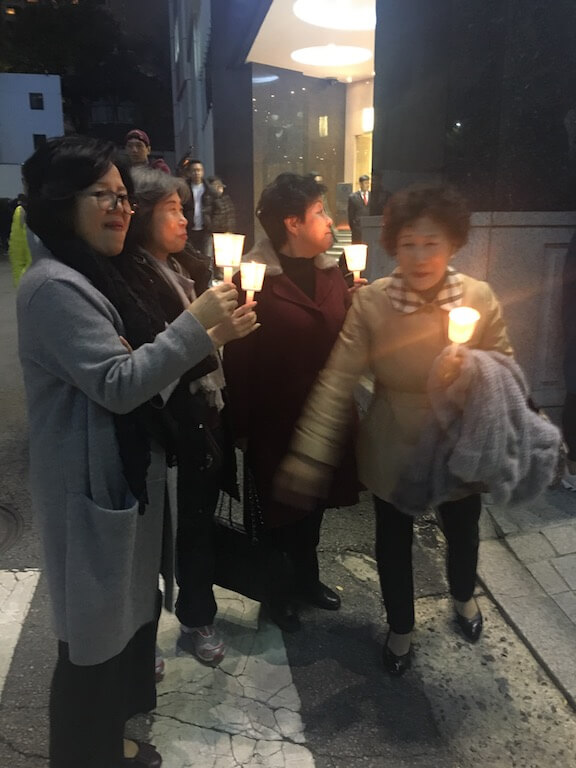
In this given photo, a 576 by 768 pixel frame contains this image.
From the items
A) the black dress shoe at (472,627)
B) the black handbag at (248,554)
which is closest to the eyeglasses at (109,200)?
the black handbag at (248,554)

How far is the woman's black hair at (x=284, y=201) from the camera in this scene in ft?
8.64

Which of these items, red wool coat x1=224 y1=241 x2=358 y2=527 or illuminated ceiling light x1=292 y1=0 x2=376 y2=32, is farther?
illuminated ceiling light x1=292 y1=0 x2=376 y2=32

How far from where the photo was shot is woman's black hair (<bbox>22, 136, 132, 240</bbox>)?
5.46ft

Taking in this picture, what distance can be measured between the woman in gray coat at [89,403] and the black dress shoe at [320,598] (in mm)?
1415

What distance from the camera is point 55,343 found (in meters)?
1.62

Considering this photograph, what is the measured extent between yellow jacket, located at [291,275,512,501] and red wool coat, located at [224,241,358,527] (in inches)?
10.1

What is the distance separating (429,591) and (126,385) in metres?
2.40

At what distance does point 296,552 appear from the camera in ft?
10.2

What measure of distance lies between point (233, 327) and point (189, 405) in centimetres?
52

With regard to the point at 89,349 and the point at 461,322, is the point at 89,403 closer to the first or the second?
the point at 89,349

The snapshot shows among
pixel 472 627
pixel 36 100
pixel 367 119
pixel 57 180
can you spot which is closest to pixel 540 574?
pixel 472 627

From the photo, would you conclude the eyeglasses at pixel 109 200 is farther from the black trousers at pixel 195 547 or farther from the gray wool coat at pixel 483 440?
the gray wool coat at pixel 483 440

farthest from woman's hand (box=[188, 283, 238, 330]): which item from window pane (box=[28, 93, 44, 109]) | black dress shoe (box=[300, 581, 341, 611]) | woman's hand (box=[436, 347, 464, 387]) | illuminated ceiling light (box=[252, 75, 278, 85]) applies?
window pane (box=[28, 93, 44, 109])

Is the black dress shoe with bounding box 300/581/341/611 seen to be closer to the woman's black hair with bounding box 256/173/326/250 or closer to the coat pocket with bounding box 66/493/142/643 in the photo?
the coat pocket with bounding box 66/493/142/643
